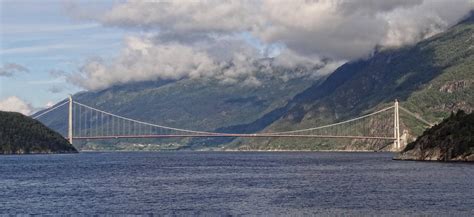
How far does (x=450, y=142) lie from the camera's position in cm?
16162

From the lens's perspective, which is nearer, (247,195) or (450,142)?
(247,195)

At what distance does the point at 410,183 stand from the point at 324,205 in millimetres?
29389

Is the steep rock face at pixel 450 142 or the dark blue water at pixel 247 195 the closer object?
the dark blue water at pixel 247 195

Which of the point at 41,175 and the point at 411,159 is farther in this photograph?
the point at 411,159

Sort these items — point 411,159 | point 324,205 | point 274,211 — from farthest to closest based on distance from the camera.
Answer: point 411,159
point 324,205
point 274,211

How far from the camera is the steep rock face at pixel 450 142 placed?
15288 cm

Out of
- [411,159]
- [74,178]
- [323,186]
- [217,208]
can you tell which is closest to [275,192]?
[323,186]

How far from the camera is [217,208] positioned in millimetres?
68375

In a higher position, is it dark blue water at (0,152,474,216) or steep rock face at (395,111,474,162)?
steep rock face at (395,111,474,162)

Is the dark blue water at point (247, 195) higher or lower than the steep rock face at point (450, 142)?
lower

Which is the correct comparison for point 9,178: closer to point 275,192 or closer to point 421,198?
point 275,192

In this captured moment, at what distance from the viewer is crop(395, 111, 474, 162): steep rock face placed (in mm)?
152875

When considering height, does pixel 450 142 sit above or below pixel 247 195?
above

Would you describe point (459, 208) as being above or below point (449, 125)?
below
